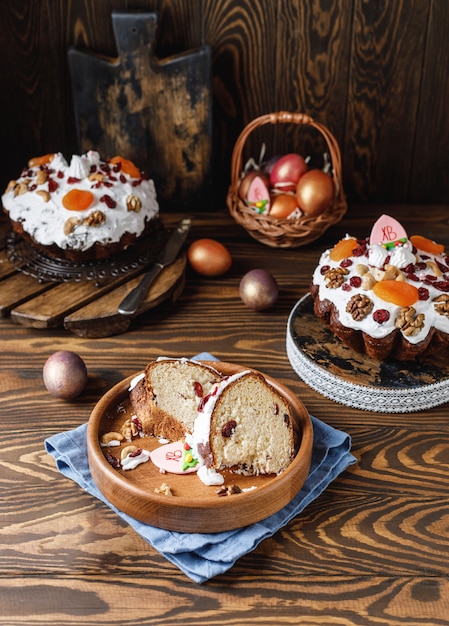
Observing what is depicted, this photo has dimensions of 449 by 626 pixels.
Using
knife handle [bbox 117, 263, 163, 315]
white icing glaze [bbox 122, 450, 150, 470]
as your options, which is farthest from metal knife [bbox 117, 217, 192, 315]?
white icing glaze [bbox 122, 450, 150, 470]

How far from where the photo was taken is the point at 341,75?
223 cm

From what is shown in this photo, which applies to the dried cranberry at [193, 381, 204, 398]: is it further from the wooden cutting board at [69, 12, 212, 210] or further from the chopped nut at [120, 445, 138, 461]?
the wooden cutting board at [69, 12, 212, 210]

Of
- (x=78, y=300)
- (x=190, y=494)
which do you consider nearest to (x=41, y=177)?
(x=78, y=300)

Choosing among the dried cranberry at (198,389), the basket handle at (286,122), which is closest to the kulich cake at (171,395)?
the dried cranberry at (198,389)

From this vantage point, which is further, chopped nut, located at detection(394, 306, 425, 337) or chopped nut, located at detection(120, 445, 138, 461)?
chopped nut, located at detection(394, 306, 425, 337)

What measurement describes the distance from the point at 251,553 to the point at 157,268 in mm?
923

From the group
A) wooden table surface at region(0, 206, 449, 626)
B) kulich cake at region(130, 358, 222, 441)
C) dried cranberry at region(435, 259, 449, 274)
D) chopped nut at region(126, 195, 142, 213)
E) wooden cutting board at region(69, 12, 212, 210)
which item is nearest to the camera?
wooden table surface at region(0, 206, 449, 626)

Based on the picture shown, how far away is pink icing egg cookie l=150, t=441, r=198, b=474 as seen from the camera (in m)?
1.26

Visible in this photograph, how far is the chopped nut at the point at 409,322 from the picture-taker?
1.45 metres

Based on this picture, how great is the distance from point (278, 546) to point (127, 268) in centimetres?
96

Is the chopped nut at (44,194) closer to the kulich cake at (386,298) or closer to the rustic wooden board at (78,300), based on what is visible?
the rustic wooden board at (78,300)

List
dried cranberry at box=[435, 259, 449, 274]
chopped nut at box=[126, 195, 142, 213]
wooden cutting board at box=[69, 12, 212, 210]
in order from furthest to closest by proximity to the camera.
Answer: wooden cutting board at box=[69, 12, 212, 210]
chopped nut at box=[126, 195, 142, 213]
dried cranberry at box=[435, 259, 449, 274]

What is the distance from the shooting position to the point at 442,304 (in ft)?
4.81

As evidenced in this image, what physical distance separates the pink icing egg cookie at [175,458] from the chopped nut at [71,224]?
2.30 feet
